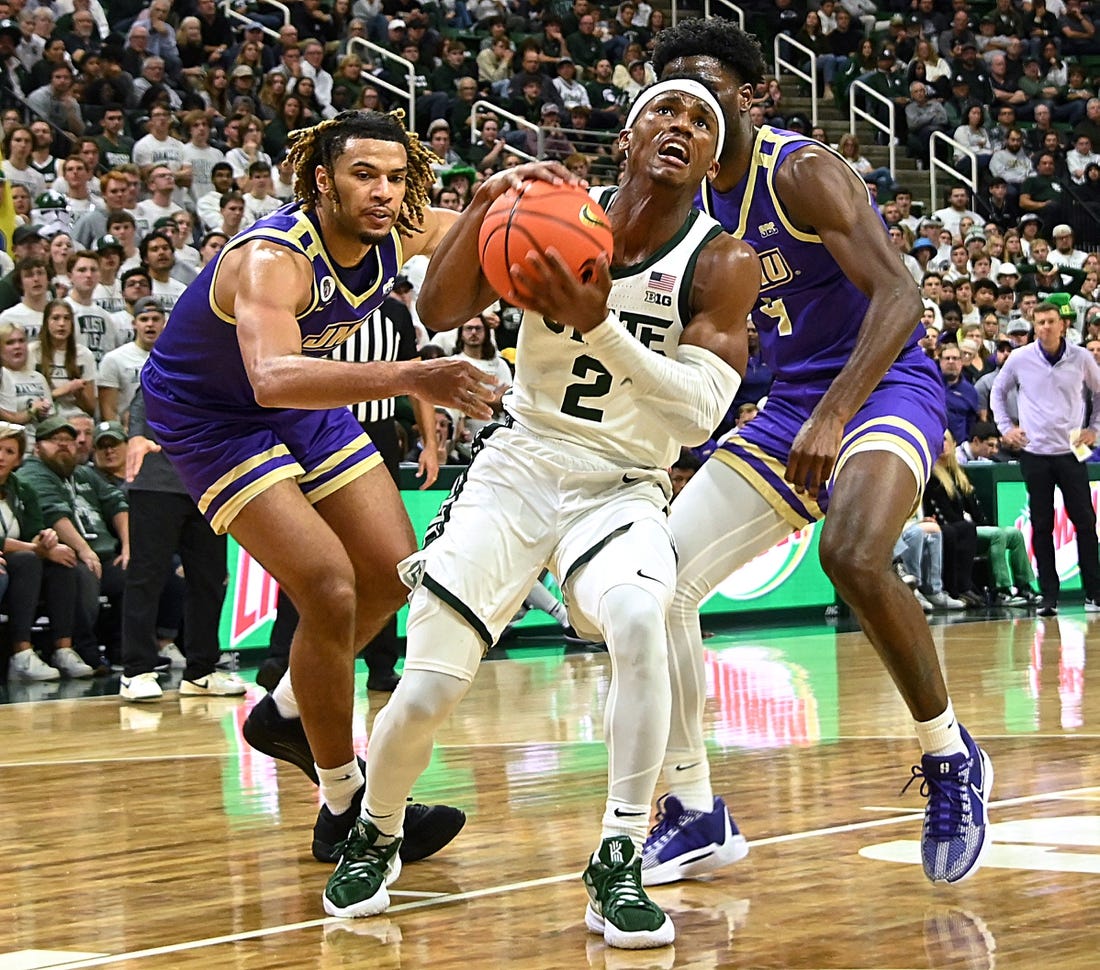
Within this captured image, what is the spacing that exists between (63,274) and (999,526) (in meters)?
7.75

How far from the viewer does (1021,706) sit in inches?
307

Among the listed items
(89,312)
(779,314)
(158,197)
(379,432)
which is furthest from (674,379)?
(158,197)

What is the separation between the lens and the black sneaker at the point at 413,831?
15.5 feet

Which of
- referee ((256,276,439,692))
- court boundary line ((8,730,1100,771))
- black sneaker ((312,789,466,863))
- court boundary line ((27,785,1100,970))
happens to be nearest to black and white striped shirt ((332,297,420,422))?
referee ((256,276,439,692))

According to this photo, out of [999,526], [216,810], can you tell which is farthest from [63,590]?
[999,526]

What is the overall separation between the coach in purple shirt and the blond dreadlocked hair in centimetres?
901

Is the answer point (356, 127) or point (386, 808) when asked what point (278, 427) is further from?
point (386, 808)

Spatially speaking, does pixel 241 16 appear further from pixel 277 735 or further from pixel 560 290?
pixel 560 290

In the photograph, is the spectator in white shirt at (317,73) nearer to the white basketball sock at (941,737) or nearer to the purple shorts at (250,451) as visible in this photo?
the purple shorts at (250,451)

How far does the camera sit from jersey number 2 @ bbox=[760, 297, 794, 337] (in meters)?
4.96

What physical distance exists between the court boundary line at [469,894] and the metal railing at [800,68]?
18.1 meters

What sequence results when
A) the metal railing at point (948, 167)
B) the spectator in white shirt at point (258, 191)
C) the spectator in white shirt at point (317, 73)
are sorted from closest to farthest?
the spectator in white shirt at point (258, 191) → the spectator in white shirt at point (317, 73) → the metal railing at point (948, 167)

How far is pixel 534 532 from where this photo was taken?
397 centimetres

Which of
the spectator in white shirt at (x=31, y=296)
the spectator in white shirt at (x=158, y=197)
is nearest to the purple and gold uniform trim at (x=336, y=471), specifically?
the spectator in white shirt at (x=31, y=296)
